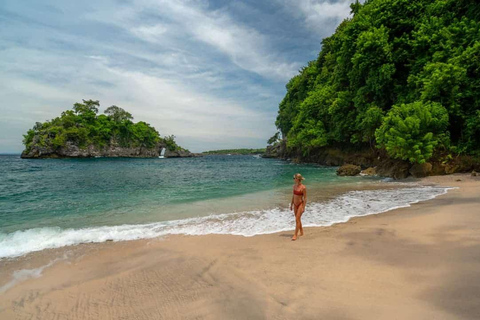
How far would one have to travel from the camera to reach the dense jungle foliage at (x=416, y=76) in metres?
16.2

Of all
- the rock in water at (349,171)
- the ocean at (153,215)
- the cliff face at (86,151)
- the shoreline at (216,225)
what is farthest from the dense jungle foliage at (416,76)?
the cliff face at (86,151)

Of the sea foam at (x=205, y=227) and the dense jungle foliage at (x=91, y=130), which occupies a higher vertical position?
the dense jungle foliage at (x=91, y=130)

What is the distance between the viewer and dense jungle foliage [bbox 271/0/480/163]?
16.2m

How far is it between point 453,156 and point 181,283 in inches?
872

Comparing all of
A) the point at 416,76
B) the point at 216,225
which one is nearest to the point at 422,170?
the point at 416,76

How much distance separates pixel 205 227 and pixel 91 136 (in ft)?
303

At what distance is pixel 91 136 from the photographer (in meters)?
83.2

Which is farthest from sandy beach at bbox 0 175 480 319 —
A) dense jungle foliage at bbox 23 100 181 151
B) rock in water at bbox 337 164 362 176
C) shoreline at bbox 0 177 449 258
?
dense jungle foliage at bbox 23 100 181 151

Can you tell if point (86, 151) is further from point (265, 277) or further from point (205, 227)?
point (265, 277)

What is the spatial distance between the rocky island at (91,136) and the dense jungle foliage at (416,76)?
82277 mm

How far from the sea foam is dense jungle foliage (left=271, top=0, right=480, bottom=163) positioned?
910 centimetres

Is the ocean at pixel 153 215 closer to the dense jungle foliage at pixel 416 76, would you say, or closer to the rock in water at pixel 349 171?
the dense jungle foliage at pixel 416 76

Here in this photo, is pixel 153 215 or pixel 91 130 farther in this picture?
pixel 91 130

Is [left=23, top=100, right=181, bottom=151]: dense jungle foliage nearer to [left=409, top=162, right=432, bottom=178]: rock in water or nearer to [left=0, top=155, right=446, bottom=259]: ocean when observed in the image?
[left=0, top=155, right=446, bottom=259]: ocean
